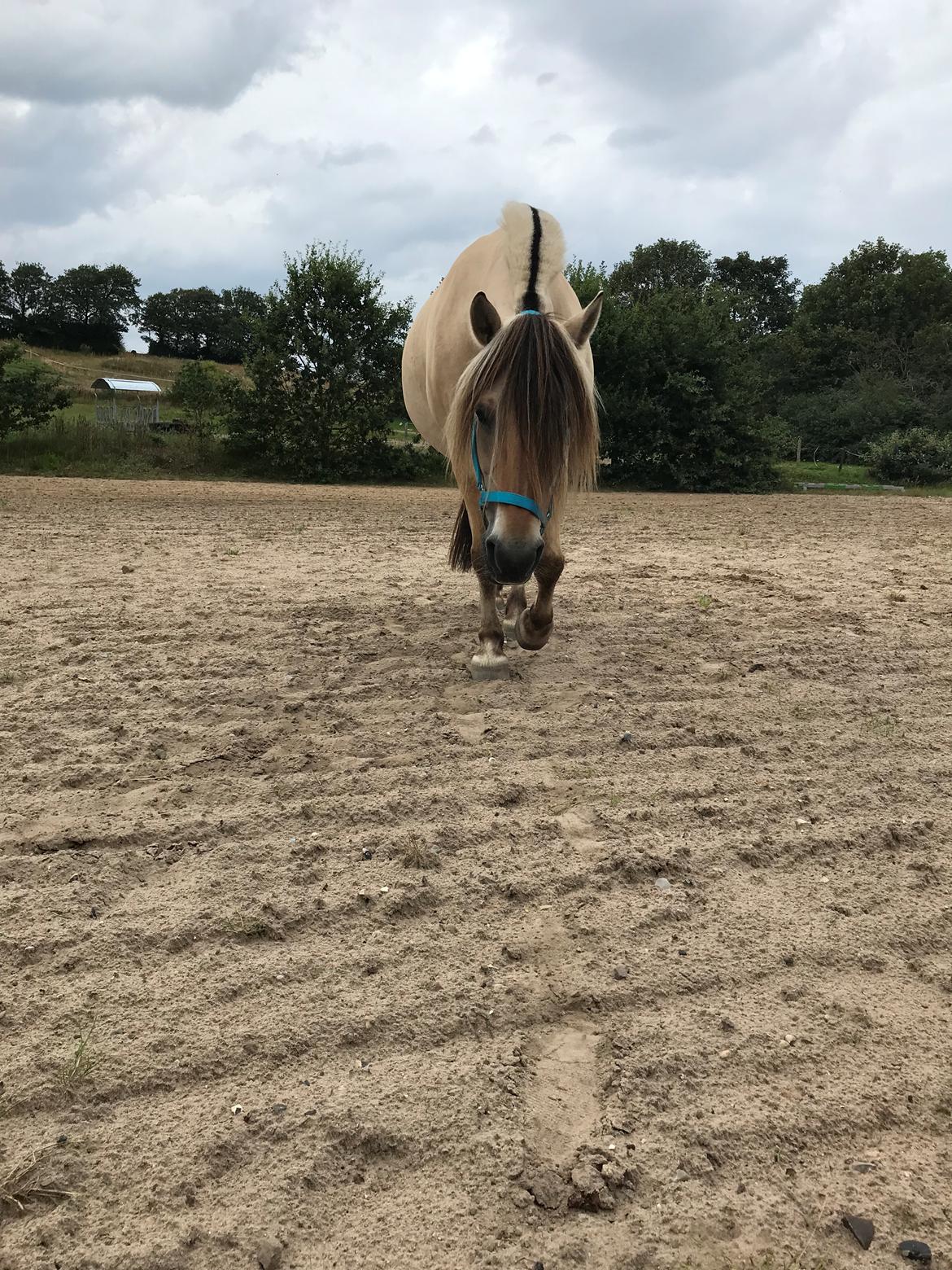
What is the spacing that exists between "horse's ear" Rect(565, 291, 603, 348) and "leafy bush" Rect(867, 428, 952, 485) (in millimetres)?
19772

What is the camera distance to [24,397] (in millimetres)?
17094

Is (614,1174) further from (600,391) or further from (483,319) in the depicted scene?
(600,391)

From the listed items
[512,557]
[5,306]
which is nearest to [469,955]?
[512,557]

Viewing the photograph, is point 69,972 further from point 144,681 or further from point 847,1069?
point 144,681

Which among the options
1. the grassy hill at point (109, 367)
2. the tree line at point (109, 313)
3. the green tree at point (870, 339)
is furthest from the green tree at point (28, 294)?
the green tree at point (870, 339)

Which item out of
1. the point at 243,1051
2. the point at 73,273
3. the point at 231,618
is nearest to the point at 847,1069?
the point at 243,1051

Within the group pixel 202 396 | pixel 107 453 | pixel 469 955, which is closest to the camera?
pixel 469 955

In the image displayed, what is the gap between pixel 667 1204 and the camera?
137 cm

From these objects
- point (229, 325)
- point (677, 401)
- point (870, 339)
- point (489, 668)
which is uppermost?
point (229, 325)

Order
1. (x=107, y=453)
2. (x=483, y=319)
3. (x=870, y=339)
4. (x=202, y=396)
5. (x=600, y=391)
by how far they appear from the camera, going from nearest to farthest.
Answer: (x=483, y=319), (x=600, y=391), (x=107, y=453), (x=202, y=396), (x=870, y=339)

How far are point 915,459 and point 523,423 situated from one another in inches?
815

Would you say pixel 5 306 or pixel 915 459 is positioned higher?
pixel 5 306

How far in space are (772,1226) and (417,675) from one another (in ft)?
9.63

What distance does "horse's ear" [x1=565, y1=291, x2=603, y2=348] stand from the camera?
357 cm
